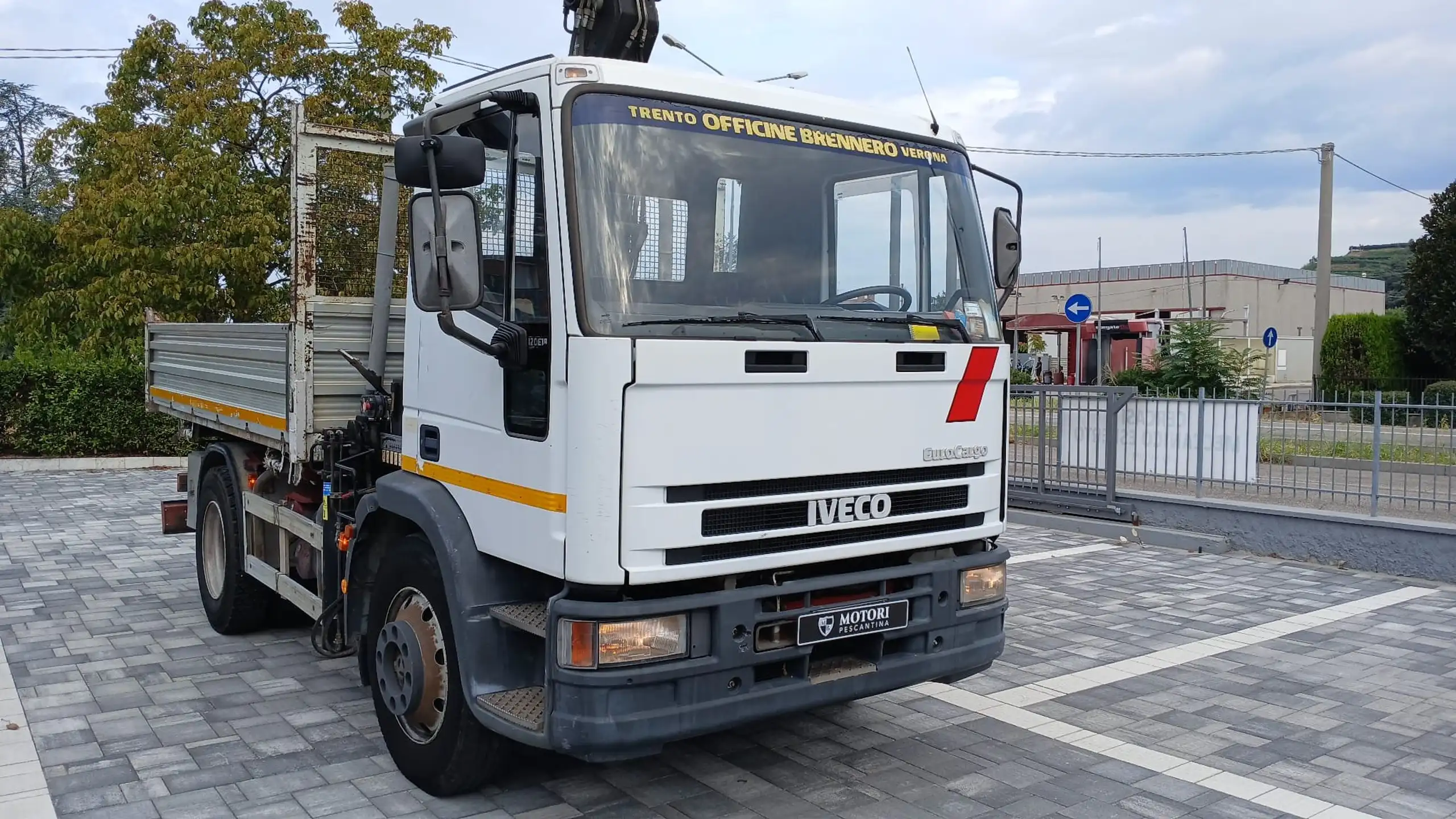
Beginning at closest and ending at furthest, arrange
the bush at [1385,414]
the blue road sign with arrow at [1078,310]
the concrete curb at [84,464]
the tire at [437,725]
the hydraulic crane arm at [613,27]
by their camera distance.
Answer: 1. the tire at [437,725]
2. the hydraulic crane arm at [613,27]
3. the bush at [1385,414]
4. the concrete curb at [84,464]
5. the blue road sign with arrow at [1078,310]

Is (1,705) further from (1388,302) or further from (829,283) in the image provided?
(1388,302)

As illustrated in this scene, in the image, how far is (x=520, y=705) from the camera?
12.7 feet

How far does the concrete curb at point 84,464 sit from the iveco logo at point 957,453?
13567 mm

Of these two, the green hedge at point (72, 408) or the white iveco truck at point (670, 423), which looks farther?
the green hedge at point (72, 408)

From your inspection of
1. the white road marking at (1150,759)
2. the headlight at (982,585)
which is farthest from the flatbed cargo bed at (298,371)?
the white road marking at (1150,759)

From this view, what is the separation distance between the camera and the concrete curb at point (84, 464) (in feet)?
50.7

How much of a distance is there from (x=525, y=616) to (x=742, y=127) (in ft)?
6.42

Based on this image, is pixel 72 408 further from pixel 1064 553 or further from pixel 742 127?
pixel 742 127

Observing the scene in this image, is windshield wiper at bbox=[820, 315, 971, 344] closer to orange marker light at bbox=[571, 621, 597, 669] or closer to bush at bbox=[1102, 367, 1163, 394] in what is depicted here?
orange marker light at bbox=[571, 621, 597, 669]

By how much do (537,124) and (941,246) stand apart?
1794mm

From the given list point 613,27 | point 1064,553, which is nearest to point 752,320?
point 613,27

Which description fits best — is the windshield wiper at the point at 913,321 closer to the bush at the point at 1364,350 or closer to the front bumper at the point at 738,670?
the front bumper at the point at 738,670

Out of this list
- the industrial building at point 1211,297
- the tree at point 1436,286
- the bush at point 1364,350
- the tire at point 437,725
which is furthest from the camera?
the industrial building at point 1211,297

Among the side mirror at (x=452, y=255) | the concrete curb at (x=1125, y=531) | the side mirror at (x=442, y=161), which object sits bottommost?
the concrete curb at (x=1125, y=531)
